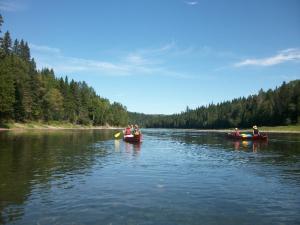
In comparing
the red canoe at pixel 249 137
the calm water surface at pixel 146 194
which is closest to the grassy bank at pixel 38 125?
the red canoe at pixel 249 137

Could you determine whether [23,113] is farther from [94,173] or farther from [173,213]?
[173,213]

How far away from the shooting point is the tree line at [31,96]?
97.7 m

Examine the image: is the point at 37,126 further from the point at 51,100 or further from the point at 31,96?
the point at 51,100

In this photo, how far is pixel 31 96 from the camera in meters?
126

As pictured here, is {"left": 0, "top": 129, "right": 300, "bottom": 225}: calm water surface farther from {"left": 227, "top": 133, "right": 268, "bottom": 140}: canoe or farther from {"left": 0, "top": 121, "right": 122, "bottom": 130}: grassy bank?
{"left": 0, "top": 121, "right": 122, "bottom": 130}: grassy bank

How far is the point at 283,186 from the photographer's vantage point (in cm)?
2083

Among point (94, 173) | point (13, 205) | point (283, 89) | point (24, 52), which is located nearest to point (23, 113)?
point (24, 52)

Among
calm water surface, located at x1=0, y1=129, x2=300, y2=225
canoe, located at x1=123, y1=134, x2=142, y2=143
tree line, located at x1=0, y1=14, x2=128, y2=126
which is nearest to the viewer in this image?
calm water surface, located at x1=0, y1=129, x2=300, y2=225

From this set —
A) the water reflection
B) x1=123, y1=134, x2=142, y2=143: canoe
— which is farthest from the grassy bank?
the water reflection

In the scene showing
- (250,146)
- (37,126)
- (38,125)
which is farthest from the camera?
(38,125)

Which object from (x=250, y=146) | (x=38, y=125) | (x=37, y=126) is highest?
(x=38, y=125)

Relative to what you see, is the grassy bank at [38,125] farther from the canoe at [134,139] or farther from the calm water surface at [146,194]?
the calm water surface at [146,194]

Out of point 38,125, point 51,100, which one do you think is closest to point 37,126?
point 38,125

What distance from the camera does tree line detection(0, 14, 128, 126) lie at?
97738 millimetres
